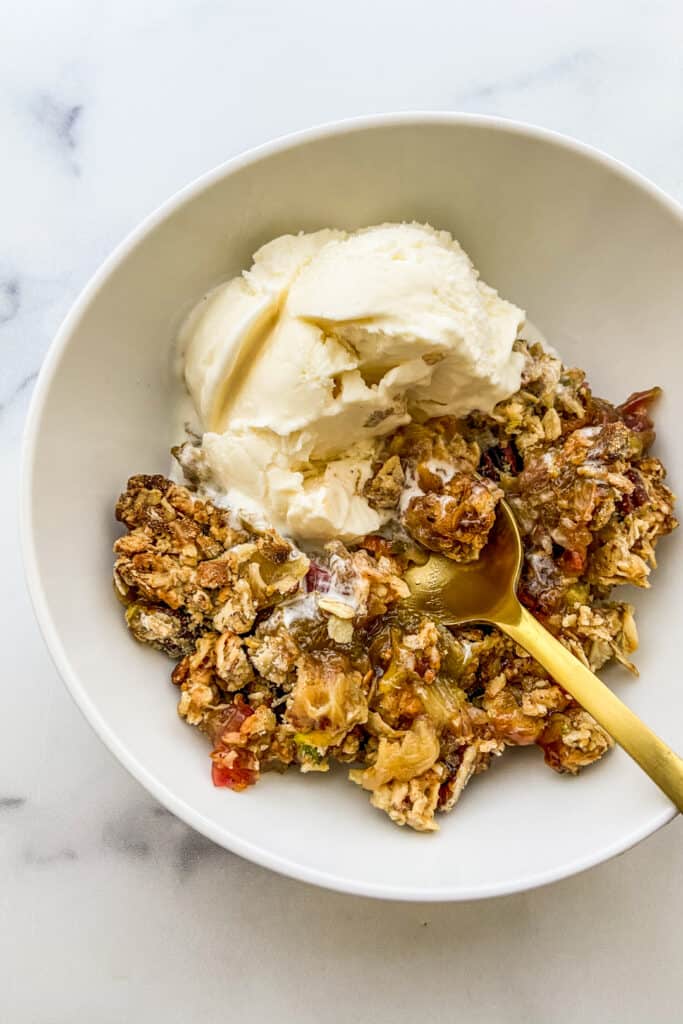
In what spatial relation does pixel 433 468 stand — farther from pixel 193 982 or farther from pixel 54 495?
pixel 193 982

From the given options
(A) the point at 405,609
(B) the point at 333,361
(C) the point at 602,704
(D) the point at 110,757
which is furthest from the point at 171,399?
(C) the point at 602,704

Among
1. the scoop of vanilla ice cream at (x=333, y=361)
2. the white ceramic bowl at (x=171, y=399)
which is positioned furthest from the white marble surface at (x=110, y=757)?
the scoop of vanilla ice cream at (x=333, y=361)

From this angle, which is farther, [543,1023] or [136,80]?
[136,80]

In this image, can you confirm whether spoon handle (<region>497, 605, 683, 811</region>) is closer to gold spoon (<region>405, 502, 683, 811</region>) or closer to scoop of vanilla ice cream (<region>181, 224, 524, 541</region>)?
gold spoon (<region>405, 502, 683, 811</region>)

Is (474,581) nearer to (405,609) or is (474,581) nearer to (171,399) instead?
(405,609)

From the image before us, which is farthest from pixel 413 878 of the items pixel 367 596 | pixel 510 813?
pixel 367 596

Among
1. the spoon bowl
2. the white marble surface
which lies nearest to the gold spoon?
the spoon bowl

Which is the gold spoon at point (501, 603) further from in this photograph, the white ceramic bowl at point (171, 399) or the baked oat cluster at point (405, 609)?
the white ceramic bowl at point (171, 399)
